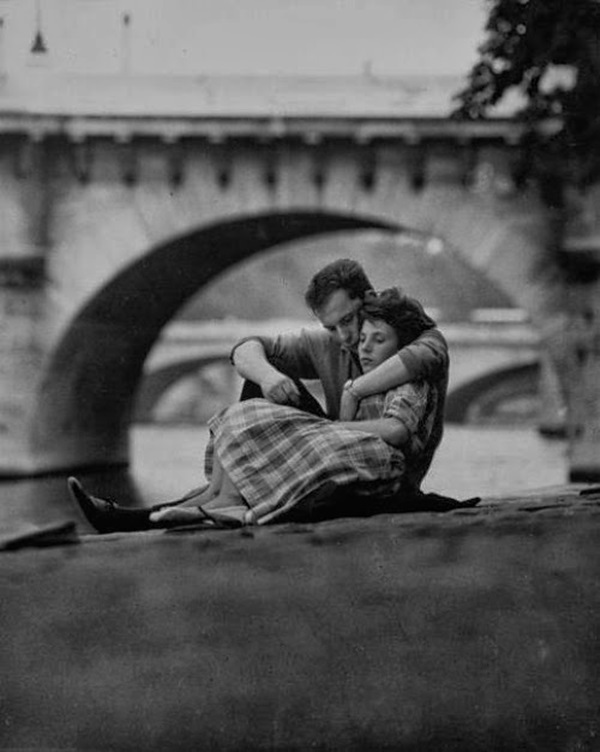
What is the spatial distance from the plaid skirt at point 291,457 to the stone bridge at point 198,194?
9.63 meters

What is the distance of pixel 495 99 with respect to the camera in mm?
8203

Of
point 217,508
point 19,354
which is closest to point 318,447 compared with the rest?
point 217,508

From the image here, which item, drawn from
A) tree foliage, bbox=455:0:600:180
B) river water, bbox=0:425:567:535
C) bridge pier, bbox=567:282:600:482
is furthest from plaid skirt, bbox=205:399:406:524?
bridge pier, bbox=567:282:600:482

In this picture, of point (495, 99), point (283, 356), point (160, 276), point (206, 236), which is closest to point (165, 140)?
point (206, 236)

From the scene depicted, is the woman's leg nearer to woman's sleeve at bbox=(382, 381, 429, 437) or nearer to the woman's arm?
the woman's arm

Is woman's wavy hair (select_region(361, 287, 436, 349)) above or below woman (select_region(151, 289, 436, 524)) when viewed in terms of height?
above

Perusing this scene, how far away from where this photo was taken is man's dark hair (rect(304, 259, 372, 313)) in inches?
148

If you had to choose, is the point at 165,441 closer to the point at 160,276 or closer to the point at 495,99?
the point at 160,276

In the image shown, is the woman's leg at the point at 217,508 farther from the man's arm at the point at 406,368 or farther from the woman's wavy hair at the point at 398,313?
the woman's wavy hair at the point at 398,313

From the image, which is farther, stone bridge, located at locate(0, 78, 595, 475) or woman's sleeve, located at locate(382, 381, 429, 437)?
stone bridge, located at locate(0, 78, 595, 475)

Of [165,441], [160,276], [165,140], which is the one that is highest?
[165,140]

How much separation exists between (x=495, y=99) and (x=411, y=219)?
6133 mm

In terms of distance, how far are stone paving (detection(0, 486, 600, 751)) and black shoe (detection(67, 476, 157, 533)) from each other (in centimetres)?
22

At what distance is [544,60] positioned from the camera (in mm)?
7625
